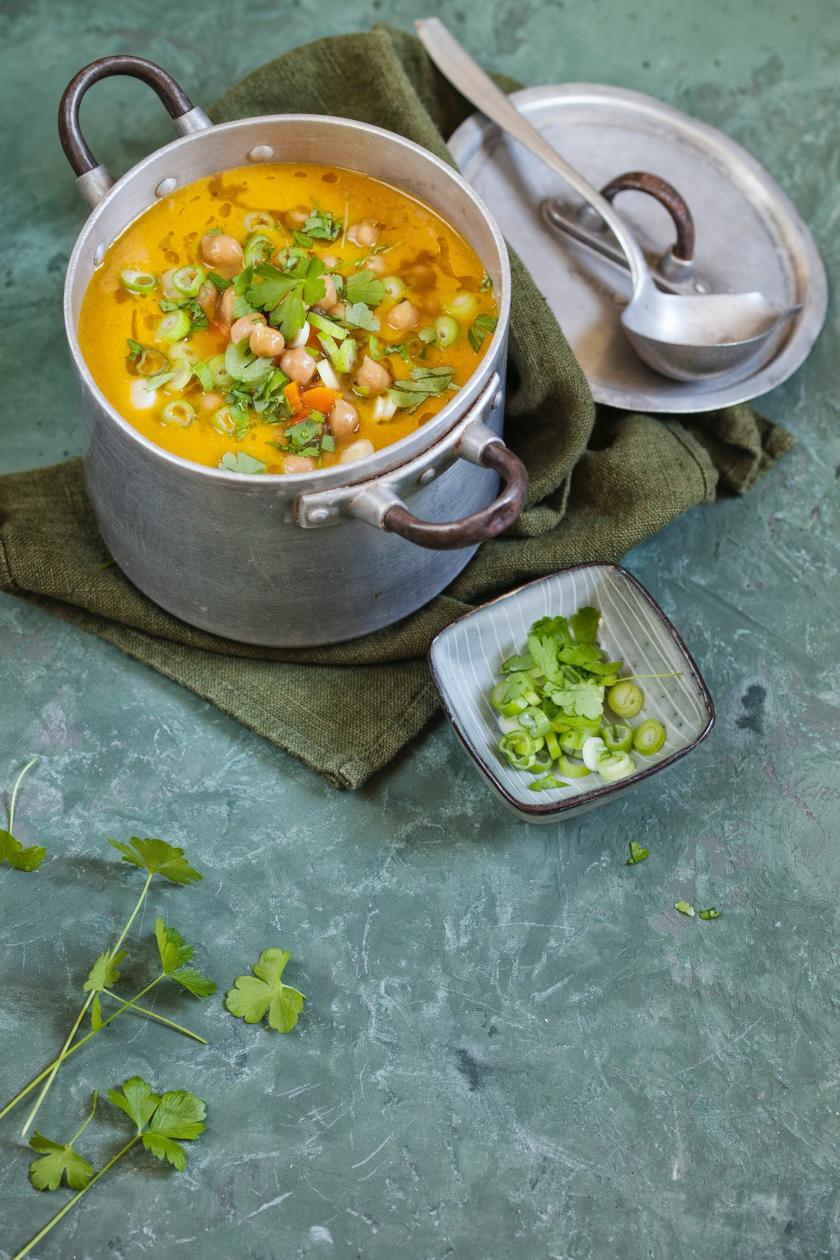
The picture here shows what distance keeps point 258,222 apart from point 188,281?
0.15 meters

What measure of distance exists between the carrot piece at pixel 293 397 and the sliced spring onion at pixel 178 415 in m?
0.12

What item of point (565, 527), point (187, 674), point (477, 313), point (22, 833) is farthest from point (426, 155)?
point (22, 833)

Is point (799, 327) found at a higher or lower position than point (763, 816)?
higher

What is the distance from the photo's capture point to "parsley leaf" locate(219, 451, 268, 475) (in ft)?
5.61

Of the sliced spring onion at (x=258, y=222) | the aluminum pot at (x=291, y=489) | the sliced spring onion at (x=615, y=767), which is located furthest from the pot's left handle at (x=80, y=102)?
the sliced spring onion at (x=615, y=767)

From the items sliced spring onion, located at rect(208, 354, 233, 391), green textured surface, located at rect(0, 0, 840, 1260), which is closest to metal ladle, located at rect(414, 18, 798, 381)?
green textured surface, located at rect(0, 0, 840, 1260)

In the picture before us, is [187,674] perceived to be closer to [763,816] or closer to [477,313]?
[477,313]

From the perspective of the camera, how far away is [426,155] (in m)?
1.88

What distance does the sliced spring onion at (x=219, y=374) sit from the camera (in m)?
1.77

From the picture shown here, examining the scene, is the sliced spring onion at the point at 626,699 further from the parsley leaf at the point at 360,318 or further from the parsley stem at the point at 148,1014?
the parsley stem at the point at 148,1014

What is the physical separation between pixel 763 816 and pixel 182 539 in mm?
850

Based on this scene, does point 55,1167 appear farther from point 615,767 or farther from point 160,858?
point 615,767

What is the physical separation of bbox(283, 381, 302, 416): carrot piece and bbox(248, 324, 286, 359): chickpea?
0.15ft

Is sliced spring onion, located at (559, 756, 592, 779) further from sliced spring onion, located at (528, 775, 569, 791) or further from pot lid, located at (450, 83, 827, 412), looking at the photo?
pot lid, located at (450, 83, 827, 412)
